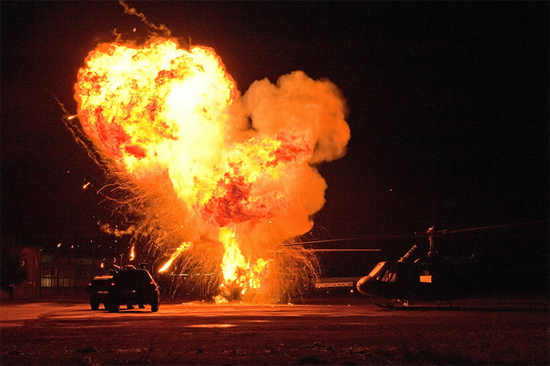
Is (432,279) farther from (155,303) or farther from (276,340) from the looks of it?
(276,340)

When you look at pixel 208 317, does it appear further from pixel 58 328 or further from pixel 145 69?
pixel 145 69

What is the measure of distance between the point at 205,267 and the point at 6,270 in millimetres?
18463

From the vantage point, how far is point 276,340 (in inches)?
604

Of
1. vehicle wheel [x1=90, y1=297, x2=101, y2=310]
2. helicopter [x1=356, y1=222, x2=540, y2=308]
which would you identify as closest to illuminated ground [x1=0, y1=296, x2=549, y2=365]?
helicopter [x1=356, y1=222, x2=540, y2=308]

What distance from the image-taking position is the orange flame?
29.6m

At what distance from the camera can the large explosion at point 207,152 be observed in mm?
29688

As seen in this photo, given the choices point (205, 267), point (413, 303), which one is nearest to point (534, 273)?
point (413, 303)

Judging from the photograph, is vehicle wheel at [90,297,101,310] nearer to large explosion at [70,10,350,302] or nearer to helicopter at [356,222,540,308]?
large explosion at [70,10,350,302]

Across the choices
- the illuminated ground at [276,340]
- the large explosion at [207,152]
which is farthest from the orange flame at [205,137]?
the illuminated ground at [276,340]

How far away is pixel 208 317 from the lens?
23.5 m

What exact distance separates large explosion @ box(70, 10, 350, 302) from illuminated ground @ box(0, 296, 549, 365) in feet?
32.1

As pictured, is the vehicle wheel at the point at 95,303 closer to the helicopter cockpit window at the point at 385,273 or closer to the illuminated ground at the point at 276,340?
the illuminated ground at the point at 276,340

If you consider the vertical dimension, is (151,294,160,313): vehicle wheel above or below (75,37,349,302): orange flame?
below

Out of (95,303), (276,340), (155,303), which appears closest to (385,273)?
(155,303)
